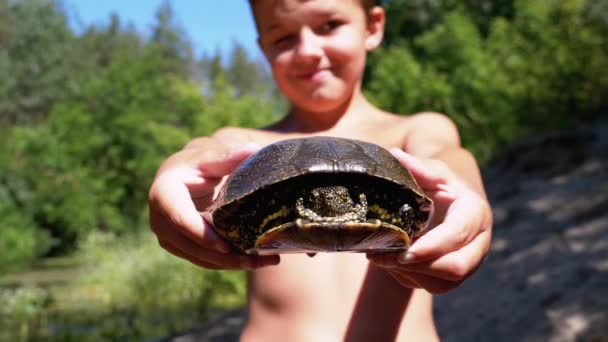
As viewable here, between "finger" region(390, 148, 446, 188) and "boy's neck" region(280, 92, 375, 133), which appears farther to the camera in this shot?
"boy's neck" region(280, 92, 375, 133)

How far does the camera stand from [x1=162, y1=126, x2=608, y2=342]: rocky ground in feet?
10.5

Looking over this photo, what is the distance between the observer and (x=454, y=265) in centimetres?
86

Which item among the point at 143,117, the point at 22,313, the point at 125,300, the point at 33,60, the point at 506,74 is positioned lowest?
the point at 125,300

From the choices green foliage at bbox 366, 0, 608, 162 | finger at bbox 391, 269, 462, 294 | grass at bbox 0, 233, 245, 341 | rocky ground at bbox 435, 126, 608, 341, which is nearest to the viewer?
finger at bbox 391, 269, 462, 294

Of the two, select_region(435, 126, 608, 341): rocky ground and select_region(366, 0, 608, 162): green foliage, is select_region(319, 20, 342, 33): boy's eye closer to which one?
select_region(435, 126, 608, 341): rocky ground

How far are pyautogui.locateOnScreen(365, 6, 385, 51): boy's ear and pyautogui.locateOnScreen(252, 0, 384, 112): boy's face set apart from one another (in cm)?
7

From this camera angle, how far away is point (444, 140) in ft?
4.19

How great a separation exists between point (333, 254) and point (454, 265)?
39cm

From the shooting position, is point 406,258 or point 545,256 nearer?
point 406,258

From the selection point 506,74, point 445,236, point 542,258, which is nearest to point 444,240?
point 445,236

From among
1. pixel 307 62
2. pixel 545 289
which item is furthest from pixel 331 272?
A: pixel 545 289

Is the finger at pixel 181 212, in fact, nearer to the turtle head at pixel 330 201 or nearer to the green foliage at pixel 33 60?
the turtle head at pixel 330 201

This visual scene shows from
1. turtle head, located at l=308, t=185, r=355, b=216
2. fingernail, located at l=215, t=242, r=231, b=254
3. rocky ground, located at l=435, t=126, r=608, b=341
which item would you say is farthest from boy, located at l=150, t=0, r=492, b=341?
rocky ground, located at l=435, t=126, r=608, b=341

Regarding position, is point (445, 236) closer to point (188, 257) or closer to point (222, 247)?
point (222, 247)
